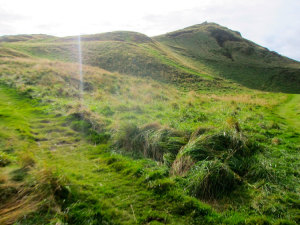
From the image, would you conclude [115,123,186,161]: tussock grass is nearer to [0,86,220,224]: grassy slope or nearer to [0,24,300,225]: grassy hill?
[0,24,300,225]: grassy hill

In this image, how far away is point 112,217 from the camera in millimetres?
4121

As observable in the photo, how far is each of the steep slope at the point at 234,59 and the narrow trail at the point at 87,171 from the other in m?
55.8

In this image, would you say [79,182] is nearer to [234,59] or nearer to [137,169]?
[137,169]

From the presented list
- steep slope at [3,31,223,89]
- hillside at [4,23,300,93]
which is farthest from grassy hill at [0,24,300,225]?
hillside at [4,23,300,93]

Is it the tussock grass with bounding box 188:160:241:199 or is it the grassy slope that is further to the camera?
the tussock grass with bounding box 188:160:241:199

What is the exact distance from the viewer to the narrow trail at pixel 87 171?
4435 millimetres

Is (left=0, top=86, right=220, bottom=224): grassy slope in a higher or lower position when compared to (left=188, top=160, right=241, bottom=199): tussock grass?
lower

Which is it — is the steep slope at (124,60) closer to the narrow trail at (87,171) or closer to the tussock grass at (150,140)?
the narrow trail at (87,171)

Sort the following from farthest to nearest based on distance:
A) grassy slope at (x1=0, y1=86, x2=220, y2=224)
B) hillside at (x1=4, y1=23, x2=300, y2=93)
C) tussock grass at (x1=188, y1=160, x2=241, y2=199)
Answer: hillside at (x1=4, y1=23, x2=300, y2=93)
tussock grass at (x1=188, y1=160, x2=241, y2=199)
grassy slope at (x1=0, y1=86, x2=220, y2=224)

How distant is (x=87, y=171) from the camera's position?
5910mm

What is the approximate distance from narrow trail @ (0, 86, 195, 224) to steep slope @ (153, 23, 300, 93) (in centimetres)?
5581

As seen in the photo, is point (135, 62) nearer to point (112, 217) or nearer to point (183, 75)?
point (183, 75)

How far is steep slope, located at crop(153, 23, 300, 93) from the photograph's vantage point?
58.9 metres

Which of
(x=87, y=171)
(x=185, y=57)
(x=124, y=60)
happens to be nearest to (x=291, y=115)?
(x=87, y=171)
